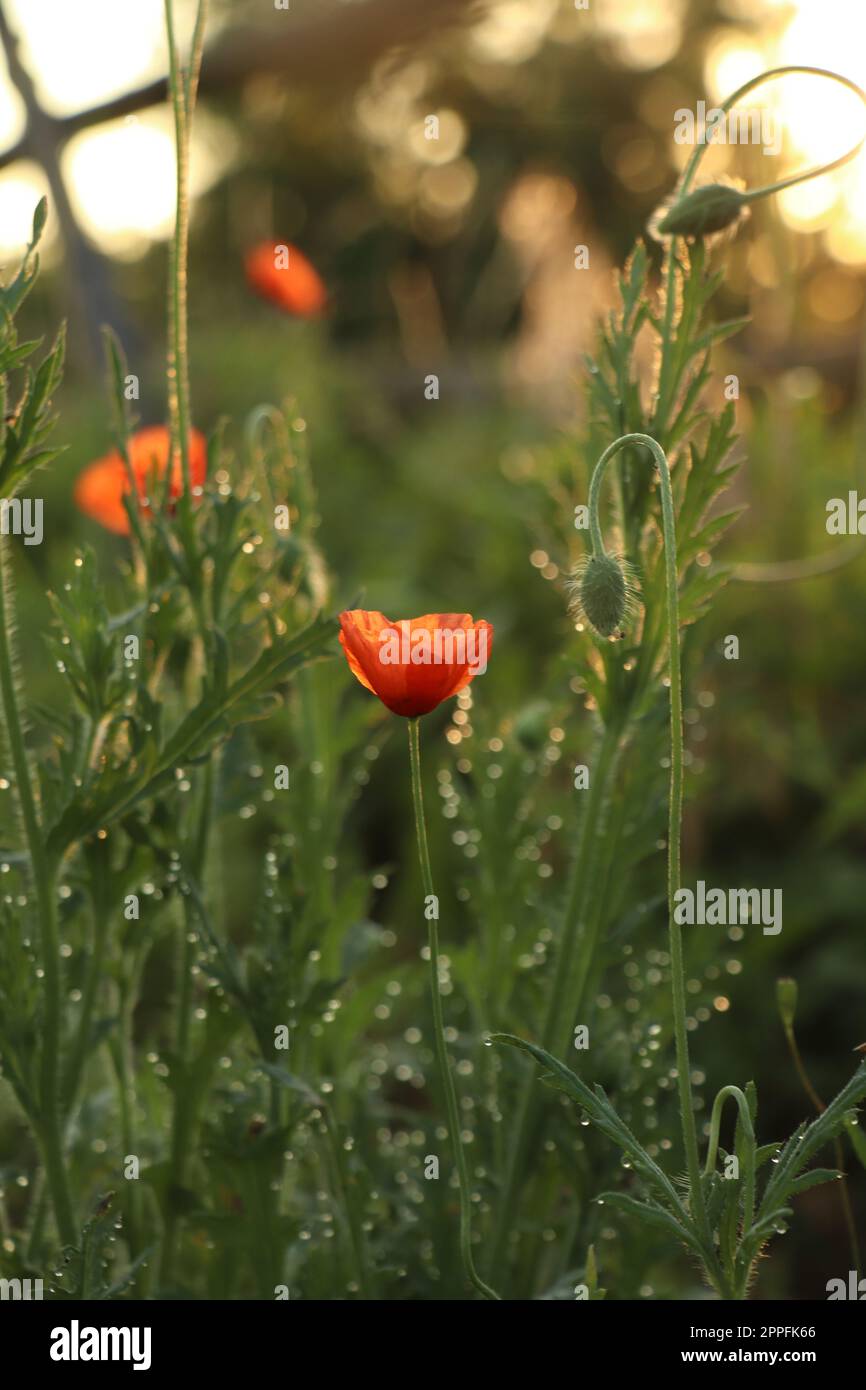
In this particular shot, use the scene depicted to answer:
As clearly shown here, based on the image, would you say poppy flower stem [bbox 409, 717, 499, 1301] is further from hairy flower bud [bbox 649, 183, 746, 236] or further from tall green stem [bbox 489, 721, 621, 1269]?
hairy flower bud [bbox 649, 183, 746, 236]

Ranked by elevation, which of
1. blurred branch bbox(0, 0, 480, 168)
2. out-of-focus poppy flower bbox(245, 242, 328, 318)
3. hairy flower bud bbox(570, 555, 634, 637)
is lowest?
hairy flower bud bbox(570, 555, 634, 637)

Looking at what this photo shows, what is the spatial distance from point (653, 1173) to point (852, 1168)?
67.6 inches

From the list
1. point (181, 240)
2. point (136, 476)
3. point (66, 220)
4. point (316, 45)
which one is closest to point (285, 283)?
point (66, 220)

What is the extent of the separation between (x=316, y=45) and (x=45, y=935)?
8.19ft

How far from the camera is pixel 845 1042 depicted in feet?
8.98

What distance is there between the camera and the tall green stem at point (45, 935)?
4.10 ft

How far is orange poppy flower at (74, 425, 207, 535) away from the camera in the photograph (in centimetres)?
157

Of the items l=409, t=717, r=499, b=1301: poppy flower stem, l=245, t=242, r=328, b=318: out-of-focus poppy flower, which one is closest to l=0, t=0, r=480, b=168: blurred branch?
l=245, t=242, r=328, b=318: out-of-focus poppy flower

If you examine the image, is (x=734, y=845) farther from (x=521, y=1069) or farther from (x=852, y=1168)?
(x=521, y=1069)

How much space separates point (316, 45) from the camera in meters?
3.20

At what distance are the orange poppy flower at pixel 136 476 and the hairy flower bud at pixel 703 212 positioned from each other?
1.75ft

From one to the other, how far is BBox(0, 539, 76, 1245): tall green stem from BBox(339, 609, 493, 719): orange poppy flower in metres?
0.30
